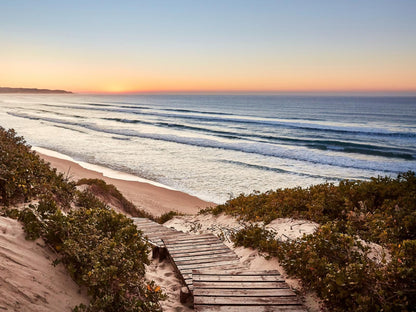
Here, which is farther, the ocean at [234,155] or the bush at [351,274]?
the ocean at [234,155]

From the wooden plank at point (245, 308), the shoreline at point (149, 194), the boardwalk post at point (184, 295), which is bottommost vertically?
the shoreline at point (149, 194)

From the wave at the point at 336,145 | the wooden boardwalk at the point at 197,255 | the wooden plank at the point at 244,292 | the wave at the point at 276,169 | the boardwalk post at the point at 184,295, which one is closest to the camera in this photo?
the wooden plank at the point at 244,292

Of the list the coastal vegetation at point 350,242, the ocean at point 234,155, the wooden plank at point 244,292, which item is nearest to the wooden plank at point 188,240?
the coastal vegetation at point 350,242

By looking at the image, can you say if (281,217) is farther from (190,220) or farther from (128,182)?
(128,182)

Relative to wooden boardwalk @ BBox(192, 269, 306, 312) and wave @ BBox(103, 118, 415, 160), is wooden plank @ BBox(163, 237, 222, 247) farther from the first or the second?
wave @ BBox(103, 118, 415, 160)

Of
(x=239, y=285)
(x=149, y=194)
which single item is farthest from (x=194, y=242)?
(x=149, y=194)

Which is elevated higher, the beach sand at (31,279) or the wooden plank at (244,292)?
the beach sand at (31,279)

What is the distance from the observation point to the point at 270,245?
616cm

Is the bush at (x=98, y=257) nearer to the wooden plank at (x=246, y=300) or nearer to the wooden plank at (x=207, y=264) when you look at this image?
the wooden plank at (x=246, y=300)

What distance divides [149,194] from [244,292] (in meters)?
12.3

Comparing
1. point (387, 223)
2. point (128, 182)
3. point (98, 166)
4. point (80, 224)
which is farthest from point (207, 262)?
point (98, 166)

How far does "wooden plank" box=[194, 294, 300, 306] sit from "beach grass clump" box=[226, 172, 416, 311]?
514mm

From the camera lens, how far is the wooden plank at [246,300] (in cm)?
400

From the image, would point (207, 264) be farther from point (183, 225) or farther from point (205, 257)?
point (183, 225)
